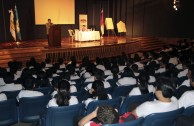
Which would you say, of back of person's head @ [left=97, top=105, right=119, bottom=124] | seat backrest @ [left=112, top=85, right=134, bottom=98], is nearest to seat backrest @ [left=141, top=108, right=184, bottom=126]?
back of person's head @ [left=97, top=105, right=119, bottom=124]

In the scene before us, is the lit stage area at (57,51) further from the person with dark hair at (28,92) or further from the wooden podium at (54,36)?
the person with dark hair at (28,92)

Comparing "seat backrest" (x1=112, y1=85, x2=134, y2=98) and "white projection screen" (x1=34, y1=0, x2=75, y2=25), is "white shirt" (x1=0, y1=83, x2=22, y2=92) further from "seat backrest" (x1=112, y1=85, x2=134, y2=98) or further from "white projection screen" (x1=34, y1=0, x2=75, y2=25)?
"white projection screen" (x1=34, y1=0, x2=75, y2=25)

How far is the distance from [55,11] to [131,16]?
17.5 ft

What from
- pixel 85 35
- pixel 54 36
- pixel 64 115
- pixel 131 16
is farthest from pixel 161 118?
pixel 131 16

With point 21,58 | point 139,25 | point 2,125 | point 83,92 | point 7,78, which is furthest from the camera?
point 139,25

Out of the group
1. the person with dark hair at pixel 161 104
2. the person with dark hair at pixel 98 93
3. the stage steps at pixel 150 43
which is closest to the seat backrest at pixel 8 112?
the person with dark hair at pixel 98 93

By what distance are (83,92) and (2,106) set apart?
51.7 inches

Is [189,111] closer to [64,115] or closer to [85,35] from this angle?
[64,115]

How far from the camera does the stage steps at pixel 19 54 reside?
964 cm

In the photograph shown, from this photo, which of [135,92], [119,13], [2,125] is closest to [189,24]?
[119,13]

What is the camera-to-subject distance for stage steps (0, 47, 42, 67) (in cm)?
964

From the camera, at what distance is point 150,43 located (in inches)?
586

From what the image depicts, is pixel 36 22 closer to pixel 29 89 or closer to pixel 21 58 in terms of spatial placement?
pixel 21 58

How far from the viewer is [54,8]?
15.2 metres
